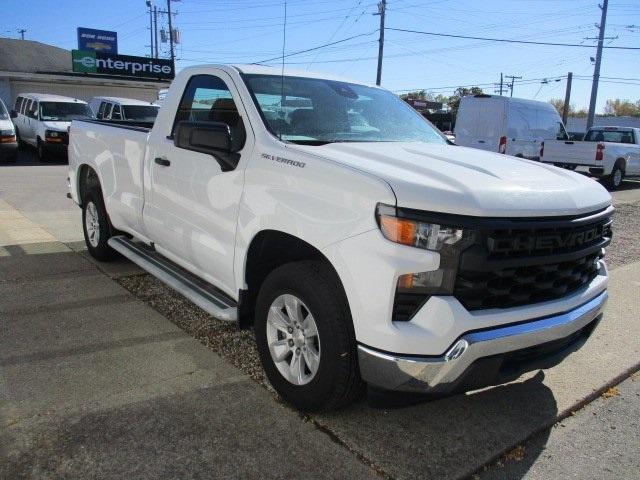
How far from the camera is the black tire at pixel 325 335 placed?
8.94ft

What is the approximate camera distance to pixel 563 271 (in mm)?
2854

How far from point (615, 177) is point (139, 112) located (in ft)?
46.9

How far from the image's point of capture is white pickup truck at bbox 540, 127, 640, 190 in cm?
1559

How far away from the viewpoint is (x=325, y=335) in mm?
2768

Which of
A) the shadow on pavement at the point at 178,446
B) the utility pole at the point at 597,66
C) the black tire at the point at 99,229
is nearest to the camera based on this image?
the shadow on pavement at the point at 178,446

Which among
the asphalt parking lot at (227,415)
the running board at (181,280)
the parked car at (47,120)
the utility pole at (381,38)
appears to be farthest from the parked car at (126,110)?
the utility pole at (381,38)

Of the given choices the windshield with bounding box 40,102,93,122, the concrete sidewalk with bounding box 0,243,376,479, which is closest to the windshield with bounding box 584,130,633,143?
the windshield with bounding box 40,102,93,122

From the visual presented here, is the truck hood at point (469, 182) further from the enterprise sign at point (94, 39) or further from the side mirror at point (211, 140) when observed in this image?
the enterprise sign at point (94, 39)

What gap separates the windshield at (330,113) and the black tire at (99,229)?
260 cm

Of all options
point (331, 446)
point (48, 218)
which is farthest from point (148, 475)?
point (48, 218)

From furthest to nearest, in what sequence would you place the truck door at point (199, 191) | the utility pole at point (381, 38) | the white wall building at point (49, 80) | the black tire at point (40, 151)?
the utility pole at point (381, 38), the white wall building at point (49, 80), the black tire at point (40, 151), the truck door at point (199, 191)

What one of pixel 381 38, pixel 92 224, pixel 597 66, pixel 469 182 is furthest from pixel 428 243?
pixel 597 66

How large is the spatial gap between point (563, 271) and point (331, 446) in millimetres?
1468

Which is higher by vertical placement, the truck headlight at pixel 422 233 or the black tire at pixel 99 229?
the truck headlight at pixel 422 233
